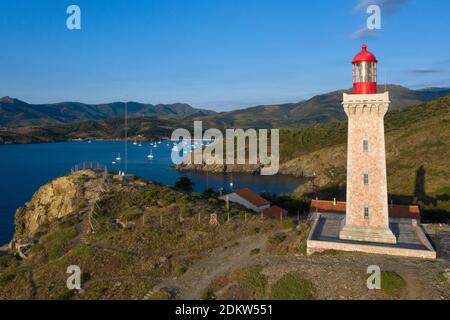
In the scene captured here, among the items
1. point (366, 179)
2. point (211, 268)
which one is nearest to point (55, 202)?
point (211, 268)

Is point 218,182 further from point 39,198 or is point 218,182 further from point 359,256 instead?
point 359,256

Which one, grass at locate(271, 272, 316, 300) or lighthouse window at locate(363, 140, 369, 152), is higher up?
lighthouse window at locate(363, 140, 369, 152)

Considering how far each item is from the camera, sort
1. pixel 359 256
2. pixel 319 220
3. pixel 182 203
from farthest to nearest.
Result: 1. pixel 182 203
2. pixel 319 220
3. pixel 359 256

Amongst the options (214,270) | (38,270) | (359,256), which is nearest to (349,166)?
(359,256)

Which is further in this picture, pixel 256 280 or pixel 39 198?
pixel 39 198

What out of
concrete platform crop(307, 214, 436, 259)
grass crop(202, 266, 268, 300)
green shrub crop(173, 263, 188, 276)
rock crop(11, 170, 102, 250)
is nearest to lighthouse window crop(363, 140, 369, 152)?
concrete platform crop(307, 214, 436, 259)

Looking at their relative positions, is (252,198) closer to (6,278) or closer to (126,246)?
(126,246)

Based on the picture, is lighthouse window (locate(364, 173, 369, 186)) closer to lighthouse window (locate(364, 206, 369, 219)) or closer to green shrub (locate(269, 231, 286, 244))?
lighthouse window (locate(364, 206, 369, 219))
